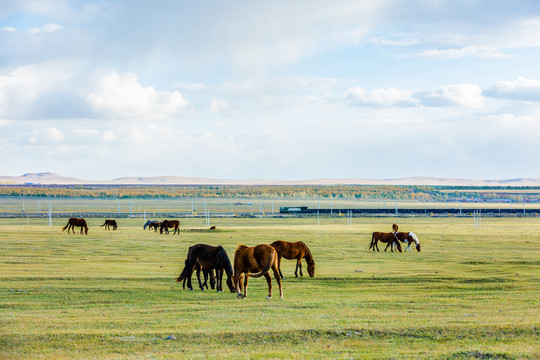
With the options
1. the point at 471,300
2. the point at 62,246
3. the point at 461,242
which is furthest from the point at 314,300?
the point at 461,242

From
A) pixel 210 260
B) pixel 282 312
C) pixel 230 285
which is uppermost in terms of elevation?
pixel 210 260

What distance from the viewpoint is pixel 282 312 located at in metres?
15.8

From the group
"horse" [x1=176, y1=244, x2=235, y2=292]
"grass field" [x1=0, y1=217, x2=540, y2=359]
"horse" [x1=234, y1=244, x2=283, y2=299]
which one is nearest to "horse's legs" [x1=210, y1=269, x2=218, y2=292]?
"horse" [x1=176, y1=244, x2=235, y2=292]

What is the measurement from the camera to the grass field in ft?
39.1

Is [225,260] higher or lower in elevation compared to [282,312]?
higher

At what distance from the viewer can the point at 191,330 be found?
13195mm

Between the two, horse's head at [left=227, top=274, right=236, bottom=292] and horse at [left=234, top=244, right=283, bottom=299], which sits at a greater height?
horse at [left=234, top=244, right=283, bottom=299]

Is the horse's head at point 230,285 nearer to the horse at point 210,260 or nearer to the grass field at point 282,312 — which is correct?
the horse at point 210,260

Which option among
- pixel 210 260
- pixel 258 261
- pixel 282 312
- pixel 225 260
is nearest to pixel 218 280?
pixel 210 260

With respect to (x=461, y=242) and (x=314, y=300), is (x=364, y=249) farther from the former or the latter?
(x=314, y=300)

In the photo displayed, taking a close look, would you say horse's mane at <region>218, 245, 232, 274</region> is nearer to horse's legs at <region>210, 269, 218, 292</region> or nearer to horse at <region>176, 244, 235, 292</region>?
horse at <region>176, 244, 235, 292</region>

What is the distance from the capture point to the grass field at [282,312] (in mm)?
11906

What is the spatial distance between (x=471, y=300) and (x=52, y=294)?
12253 millimetres

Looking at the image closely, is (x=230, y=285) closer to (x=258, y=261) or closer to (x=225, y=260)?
(x=225, y=260)
